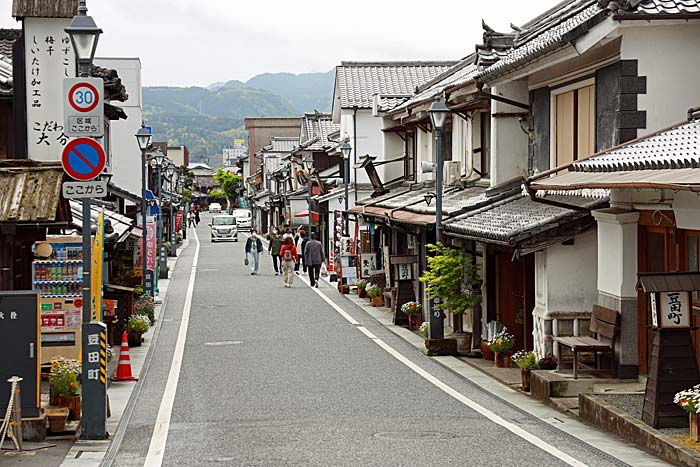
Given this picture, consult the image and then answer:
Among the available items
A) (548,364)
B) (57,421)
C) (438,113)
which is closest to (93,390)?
(57,421)

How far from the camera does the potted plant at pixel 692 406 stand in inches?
425

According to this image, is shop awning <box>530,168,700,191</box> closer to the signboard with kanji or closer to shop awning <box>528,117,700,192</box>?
shop awning <box>528,117,700,192</box>

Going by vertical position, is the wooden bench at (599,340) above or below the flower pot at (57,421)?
above

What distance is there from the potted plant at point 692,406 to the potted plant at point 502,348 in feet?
24.4

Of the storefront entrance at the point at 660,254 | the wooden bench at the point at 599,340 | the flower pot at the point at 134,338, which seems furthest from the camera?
the flower pot at the point at 134,338

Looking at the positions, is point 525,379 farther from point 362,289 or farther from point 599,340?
point 362,289

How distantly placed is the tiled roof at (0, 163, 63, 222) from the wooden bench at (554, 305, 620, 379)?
753 centimetres

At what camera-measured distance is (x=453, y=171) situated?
86.5ft

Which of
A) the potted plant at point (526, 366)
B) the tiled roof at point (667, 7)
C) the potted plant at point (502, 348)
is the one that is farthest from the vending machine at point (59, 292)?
the tiled roof at point (667, 7)

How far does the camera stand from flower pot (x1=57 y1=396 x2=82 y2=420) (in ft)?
43.1

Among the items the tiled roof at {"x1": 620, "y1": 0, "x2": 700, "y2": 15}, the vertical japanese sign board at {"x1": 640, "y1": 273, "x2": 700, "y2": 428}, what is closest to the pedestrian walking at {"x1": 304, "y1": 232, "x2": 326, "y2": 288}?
the tiled roof at {"x1": 620, "y1": 0, "x2": 700, "y2": 15}

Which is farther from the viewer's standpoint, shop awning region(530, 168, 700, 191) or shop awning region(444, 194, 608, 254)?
shop awning region(444, 194, 608, 254)

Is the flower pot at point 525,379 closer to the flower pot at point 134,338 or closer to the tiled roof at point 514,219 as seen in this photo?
the tiled roof at point 514,219

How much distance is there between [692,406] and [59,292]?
10.5m
